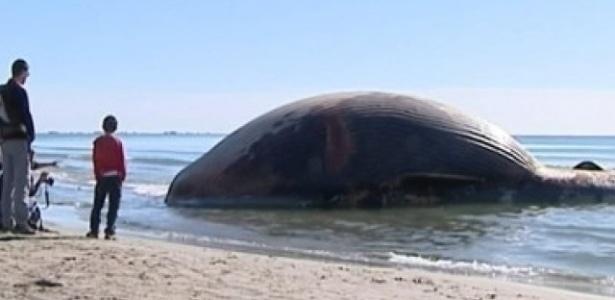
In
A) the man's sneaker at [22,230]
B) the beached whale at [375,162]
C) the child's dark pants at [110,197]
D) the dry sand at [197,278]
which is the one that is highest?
the beached whale at [375,162]

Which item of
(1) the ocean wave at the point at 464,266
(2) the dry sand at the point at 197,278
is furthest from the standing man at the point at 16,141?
(1) the ocean wave at the point at 464,266

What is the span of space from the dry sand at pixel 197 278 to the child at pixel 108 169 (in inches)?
48.7

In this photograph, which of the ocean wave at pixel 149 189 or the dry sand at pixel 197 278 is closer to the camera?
the dry sand at pixel 197 278

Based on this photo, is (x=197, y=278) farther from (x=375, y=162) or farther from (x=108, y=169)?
(x=375, y=162)

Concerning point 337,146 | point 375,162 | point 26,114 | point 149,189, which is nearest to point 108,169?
point 26,114

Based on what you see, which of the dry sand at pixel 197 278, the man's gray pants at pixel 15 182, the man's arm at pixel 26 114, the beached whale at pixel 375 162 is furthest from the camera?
the beached whale at pixel 375 162

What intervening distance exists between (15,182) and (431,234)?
572 centimetres

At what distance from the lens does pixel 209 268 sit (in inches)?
362

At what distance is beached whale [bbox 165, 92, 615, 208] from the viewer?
17.6 m

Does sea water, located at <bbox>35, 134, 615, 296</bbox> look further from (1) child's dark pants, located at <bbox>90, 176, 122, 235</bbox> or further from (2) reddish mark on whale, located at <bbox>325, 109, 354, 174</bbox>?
(1) child's dark pants, located at <bbox>90, 176, 122, 235</bbox>

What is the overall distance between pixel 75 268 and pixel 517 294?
11.7 ft

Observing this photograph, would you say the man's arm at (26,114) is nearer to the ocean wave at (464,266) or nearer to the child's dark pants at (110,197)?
the child's dark pants at (110,197)

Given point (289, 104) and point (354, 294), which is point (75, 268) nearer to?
point (354, 294)

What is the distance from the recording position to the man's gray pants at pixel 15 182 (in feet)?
35.9
